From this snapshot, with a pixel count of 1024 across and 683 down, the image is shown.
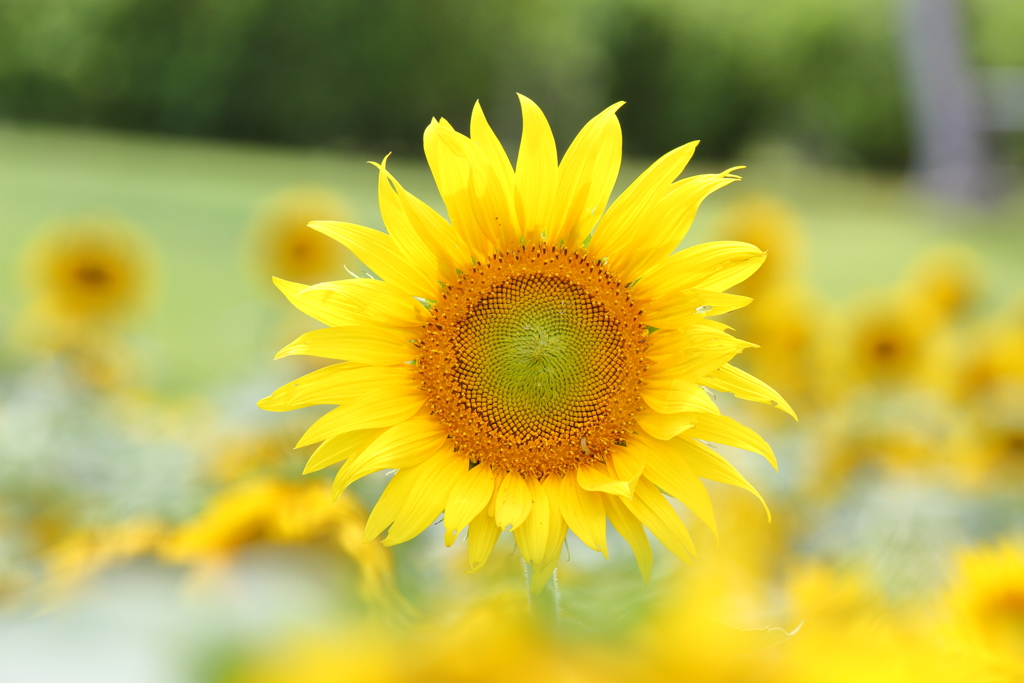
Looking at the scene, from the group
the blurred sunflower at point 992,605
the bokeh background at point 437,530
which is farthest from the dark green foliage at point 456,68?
the blurred sunflower at point 992,605

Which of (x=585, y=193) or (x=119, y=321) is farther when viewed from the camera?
(x=119, y=321)

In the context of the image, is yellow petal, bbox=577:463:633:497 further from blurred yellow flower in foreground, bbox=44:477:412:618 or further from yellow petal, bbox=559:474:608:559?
blurred yellow flower in foreground, bbox=44:477:412:618

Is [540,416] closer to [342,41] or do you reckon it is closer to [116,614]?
[116,614]

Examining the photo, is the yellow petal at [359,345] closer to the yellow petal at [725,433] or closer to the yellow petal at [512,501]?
the yellow petal at [512,501]

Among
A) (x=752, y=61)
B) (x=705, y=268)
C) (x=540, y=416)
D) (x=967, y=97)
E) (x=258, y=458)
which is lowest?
(x=258, y=458)

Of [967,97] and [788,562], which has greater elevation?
[967,97]

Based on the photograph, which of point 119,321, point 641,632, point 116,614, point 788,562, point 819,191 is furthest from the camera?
point 819,191

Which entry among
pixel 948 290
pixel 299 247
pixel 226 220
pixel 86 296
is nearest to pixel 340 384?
pixel 299 247

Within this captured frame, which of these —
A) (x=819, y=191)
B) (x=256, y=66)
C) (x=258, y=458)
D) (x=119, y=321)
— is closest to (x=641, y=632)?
(x=258, y=458)

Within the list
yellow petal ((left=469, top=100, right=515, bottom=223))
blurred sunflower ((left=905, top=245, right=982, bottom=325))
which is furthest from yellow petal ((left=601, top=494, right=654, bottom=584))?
blurred sunflower ((left=905, top=245, right=982, bottom=325))
